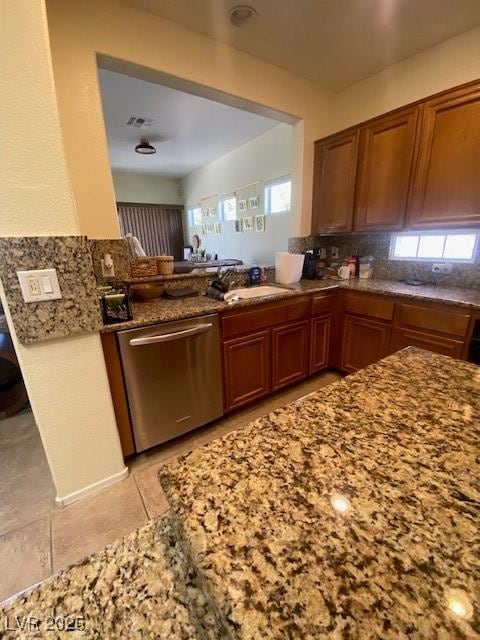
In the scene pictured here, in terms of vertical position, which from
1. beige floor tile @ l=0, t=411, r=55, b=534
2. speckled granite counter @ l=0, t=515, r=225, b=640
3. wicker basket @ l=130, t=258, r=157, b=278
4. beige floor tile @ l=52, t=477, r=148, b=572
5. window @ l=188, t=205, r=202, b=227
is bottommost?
beige floor tile @ l=52, t=477, r=148, b=572

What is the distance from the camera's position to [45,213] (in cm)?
114

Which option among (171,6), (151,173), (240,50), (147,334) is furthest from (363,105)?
(151,173)

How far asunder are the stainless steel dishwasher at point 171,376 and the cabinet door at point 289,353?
0.54 metres

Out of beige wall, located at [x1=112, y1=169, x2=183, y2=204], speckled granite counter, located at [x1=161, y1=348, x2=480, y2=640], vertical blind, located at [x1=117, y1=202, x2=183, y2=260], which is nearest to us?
speckled granite counter, located at [x1=161, y1=348, x2=480, y2=640]

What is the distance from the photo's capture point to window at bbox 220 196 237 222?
16.3 feet

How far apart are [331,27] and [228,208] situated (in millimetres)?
3358

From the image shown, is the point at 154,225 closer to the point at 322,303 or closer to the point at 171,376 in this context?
the point at 322,303

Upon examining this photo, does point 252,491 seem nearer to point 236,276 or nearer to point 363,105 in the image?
point 236,276

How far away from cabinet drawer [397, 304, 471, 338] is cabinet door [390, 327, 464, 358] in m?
0.05

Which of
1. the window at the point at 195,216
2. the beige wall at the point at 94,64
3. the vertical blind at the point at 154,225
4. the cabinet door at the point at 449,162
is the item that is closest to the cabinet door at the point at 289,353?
the cabinet door at the point at 449,162

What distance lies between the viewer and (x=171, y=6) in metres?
1.69

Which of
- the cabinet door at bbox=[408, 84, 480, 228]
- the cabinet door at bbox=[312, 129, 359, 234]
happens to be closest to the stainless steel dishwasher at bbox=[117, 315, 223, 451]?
the cabinet door at bbox=[312, 129, 359, 234]

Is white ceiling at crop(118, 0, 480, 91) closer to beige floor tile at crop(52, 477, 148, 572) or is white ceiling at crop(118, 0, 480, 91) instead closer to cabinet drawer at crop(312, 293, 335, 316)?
cabinet drawer at crop(312, 293, 335, 316)

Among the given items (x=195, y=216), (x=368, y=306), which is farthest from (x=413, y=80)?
(x=195, y=216)
